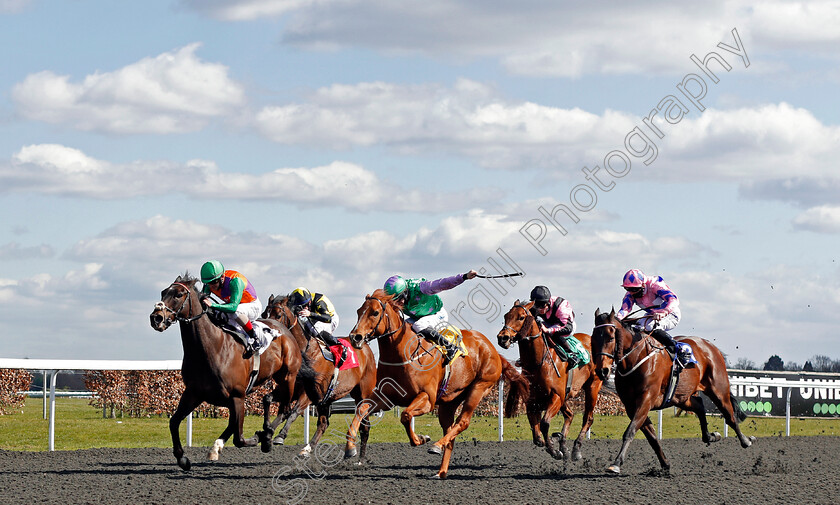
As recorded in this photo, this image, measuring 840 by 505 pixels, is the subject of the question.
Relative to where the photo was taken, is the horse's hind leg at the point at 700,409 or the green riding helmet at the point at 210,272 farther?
the horse's hind leg at the point at 700,409

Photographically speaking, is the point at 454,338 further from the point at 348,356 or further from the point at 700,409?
the point at 700,409

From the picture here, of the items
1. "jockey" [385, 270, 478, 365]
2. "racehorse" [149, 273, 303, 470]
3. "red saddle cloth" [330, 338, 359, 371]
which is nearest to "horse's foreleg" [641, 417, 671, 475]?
"jockey" [385, 270, 478, 365]

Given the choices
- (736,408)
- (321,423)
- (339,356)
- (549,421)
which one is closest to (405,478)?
(321,423)

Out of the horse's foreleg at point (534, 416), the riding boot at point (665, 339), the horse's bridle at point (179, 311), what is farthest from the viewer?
the horse's foreleg at point (534, 416)

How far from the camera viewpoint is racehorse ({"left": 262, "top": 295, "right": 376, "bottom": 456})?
8.65 meters

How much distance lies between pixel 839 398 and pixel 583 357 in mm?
9998

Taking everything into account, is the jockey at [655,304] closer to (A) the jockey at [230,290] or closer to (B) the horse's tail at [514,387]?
(B) the horse's tail at [514,387]

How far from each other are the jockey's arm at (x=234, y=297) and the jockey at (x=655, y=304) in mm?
3324

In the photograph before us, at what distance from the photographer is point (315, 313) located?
9047 millimetres

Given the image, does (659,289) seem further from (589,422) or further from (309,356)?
(309,356)

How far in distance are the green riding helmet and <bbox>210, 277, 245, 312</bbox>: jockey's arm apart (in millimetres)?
132

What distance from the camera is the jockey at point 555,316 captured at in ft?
29.7

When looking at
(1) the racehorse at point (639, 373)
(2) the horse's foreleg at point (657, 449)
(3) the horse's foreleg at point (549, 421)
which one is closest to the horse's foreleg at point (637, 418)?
(1) the racehorse at point (639, 373)

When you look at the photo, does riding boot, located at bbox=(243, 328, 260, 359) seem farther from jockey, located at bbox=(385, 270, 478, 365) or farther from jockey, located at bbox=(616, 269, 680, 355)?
jockey, located at bbox=(616, 269, 680, 355)
